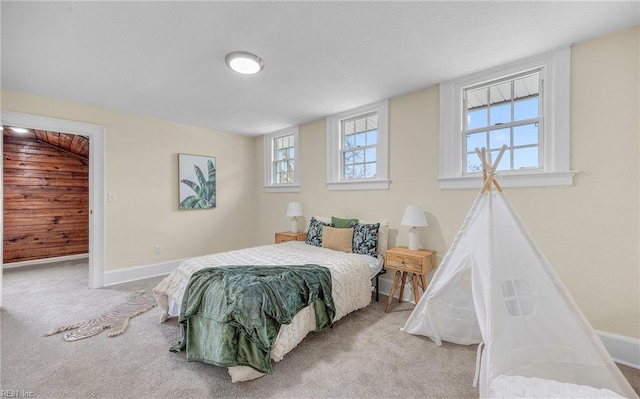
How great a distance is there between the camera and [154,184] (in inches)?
159

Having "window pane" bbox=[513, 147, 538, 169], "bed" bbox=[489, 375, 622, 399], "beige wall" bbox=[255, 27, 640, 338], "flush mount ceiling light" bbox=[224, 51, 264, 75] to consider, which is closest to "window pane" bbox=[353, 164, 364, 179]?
"beige wall" bbox=[255, 27, 640, 338]

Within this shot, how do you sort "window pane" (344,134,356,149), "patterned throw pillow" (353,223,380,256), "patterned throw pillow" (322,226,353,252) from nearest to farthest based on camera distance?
1. "patterned throw pillow" (353,223,380,256)
2. "patterned throw pillow" (322,226,353,252)
3. "window pane" (344,134,356,149)

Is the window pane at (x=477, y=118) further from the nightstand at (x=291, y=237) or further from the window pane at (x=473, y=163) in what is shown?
the nightstand at (x=291, y=237)

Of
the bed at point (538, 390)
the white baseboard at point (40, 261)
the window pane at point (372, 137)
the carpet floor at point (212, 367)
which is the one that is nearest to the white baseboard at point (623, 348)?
the carpet floor at point (212, 367)

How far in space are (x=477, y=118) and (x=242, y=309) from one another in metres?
2.75

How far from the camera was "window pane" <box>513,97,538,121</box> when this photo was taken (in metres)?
2.38

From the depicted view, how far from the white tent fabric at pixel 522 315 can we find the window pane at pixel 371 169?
1639mm

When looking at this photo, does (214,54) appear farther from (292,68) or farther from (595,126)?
(595,126)

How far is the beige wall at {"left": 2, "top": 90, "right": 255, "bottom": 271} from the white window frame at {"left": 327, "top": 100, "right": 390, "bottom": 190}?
202 cm

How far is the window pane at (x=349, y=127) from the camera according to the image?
3748mm

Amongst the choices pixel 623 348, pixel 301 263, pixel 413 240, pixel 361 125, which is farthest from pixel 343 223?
pixel 623 348

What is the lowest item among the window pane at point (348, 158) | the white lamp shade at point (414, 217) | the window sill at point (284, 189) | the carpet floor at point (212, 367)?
the carpet floor at point (212, 367)

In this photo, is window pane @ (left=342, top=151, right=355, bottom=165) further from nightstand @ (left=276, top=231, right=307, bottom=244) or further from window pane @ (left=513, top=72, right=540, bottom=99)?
window pane @ (left=513, top=72, right=540, bottom=99)

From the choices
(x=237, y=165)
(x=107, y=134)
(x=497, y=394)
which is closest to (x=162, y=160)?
(x=107, y=134)
